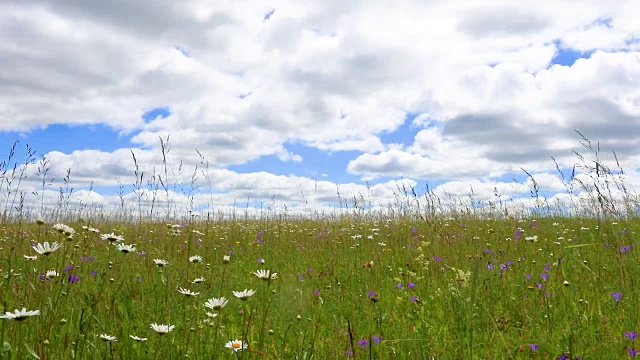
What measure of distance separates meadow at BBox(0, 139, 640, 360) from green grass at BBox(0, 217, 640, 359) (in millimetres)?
19

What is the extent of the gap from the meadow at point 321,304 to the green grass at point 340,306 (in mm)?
19

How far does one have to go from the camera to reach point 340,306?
4016 mm

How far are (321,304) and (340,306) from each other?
3.17ft

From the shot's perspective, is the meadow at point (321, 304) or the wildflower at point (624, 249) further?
the wildflower at point (624, 249)

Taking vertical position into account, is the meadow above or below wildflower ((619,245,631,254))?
below

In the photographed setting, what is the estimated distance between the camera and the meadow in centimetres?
236

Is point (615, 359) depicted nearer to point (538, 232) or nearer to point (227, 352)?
point (227, 352)

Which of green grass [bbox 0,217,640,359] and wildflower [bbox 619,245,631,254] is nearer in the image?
green grass [bbox 0,217,640,359]

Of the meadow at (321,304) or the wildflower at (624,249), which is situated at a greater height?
the wildflower at (624,249)

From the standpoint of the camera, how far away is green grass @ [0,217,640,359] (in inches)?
96.3

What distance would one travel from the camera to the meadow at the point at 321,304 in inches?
93.0

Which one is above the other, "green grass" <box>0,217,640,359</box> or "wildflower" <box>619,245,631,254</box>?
"wildflower" <box>619,245,631,254</box>

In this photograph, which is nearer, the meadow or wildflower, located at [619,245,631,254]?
the meadow

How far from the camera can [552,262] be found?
18.8ft
